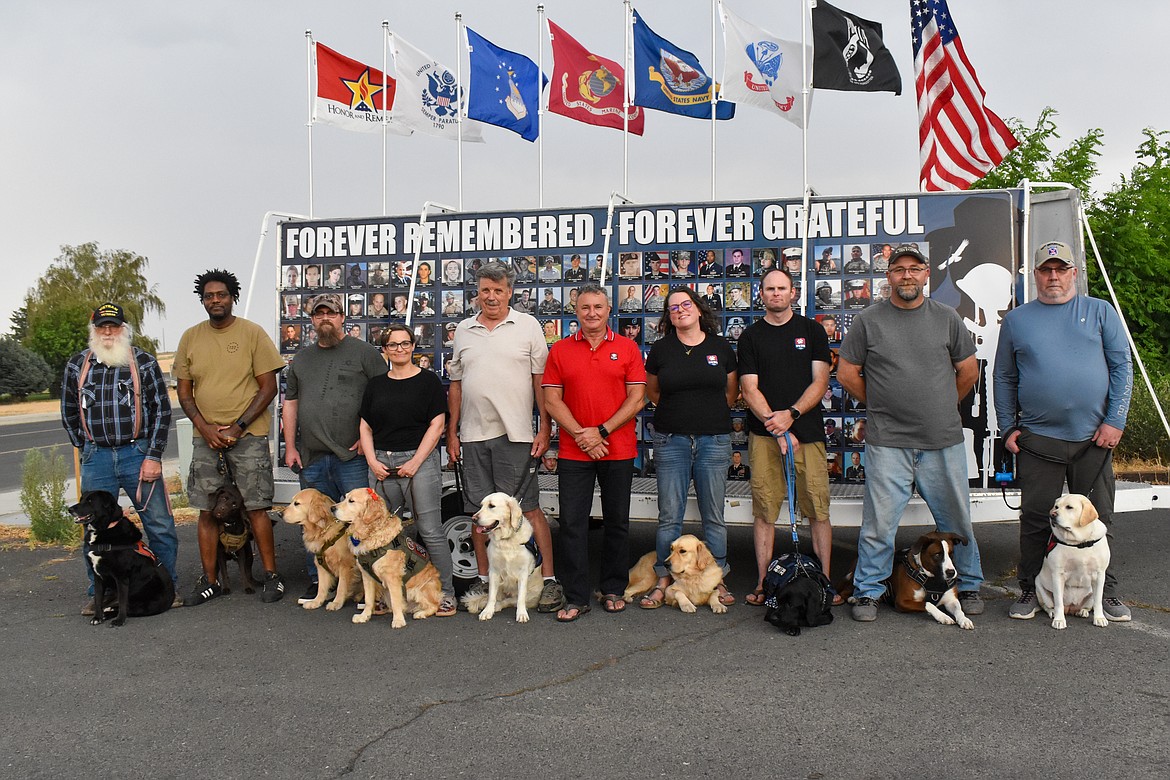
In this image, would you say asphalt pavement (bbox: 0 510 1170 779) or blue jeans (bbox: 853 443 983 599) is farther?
blue jeans (bbox: 853 443 983 599)

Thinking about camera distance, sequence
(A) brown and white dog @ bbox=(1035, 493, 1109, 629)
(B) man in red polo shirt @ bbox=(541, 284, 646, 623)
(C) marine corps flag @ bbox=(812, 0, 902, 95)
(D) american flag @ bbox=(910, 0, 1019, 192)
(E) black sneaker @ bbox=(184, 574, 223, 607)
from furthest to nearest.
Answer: (D) american flag @ bbox=(910, 0, 1019, 192), (C) marine corps flag @ bbox=(812, 0, 902, 95), (E) black sneaker @ bbox=(184, 574, 223, 607), (B) man in red polo shirt @ bbox=(541, 284, 646, 623), (A) brown and white dog @ bbox=(1035, 493, 1109, 629)

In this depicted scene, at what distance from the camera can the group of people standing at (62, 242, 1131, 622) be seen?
5.84m

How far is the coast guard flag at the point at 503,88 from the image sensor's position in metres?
9.69

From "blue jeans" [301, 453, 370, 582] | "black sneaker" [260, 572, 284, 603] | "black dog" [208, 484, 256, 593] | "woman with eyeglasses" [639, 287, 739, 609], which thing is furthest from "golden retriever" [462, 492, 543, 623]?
"black dog" [208, 484, 256, 593]

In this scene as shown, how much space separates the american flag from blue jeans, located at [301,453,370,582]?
5322mm

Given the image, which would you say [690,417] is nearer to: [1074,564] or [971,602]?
[971,602]

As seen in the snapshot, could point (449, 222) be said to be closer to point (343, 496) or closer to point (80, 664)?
point (343, 496)

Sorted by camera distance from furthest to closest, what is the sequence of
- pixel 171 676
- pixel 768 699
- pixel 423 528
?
pixel 423 528
pixel 171 676
pixel 768 699

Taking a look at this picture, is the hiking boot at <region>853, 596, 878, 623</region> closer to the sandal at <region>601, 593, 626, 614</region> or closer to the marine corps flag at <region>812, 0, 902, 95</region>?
the sandal at <region>601, 593, 626, 614</region>

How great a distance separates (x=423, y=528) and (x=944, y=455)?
351 cm

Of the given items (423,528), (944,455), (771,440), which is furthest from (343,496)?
(944,455)

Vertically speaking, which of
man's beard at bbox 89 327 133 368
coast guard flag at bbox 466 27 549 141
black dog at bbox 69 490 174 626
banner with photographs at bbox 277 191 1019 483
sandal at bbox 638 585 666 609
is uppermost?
coast guard flag at bbox 466 27 549 141

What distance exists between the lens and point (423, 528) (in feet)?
20.8

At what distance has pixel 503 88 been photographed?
32.3ft
